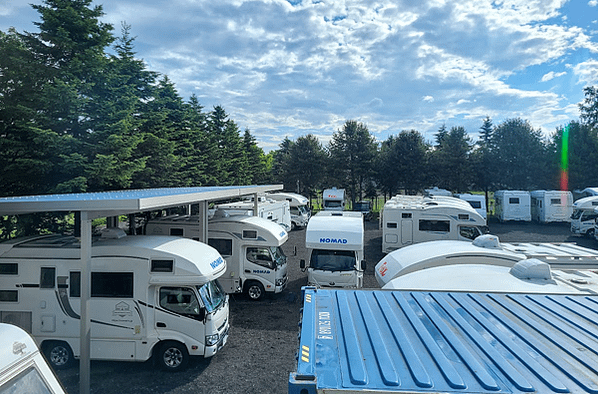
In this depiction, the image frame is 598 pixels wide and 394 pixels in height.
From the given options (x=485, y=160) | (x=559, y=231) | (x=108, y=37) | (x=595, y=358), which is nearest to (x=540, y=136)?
(x=485, y=160)

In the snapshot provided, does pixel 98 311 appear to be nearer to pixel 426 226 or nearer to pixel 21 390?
pixel 21 390

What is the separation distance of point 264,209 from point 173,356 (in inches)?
511

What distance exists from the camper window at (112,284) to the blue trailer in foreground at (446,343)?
488 centimetres

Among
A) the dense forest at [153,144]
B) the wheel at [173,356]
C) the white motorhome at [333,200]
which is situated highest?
the dense forest at [153,144]

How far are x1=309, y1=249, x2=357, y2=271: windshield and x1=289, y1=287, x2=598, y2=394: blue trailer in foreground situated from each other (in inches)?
278

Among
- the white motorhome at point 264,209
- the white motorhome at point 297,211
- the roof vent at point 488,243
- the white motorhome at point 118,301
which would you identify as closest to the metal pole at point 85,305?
the white motorhome at point 118,301

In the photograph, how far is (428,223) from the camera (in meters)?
19.9

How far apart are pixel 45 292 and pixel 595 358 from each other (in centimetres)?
951

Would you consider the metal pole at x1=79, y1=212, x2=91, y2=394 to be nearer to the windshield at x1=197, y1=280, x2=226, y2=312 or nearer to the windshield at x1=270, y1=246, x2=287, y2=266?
the windshield at x1=197, y1=280, x2=226, y2=312

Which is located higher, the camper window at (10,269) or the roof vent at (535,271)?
A: the roof vent at (535,271)

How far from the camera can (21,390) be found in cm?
338

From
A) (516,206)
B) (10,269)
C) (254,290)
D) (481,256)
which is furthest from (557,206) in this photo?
(10,269)

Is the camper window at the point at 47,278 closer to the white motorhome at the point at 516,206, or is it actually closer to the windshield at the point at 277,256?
the windshield at the point at 277,256

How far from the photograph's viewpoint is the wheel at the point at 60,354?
27.2 feet
